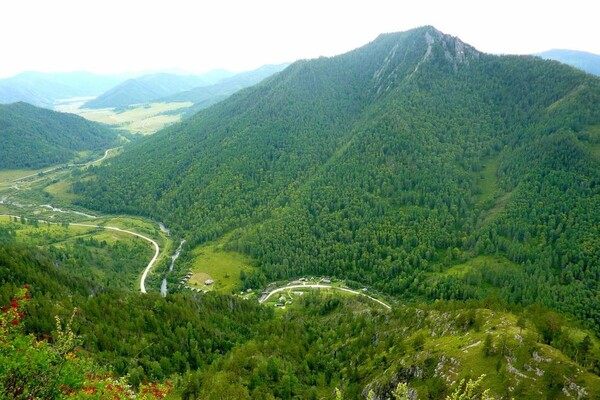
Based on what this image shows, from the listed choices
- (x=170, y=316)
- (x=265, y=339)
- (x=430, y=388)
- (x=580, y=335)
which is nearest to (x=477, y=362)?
(x=430, y=388)

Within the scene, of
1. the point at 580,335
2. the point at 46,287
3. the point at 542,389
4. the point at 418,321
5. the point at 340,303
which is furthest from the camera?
the point at 340,303

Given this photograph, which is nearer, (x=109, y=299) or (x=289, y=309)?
(x=109, y=299)

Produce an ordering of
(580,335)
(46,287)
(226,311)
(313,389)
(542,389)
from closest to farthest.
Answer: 1. (542,389)
2. (580,335)
3. (313,389)
4. (46,287)
5. (226,311)

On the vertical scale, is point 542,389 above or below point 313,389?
above

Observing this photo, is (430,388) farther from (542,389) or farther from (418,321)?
(418,321)

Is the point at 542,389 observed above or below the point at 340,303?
above

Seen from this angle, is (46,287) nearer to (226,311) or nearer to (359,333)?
(226,311)

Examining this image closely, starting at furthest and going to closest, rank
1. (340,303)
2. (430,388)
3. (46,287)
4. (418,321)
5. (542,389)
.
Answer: (340,303), (46,287), (418,321), (430,388), (542,389)

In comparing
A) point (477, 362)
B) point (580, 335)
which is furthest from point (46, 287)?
point (580, 335)

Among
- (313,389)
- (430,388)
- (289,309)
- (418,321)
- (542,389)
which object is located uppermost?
(542,389)
